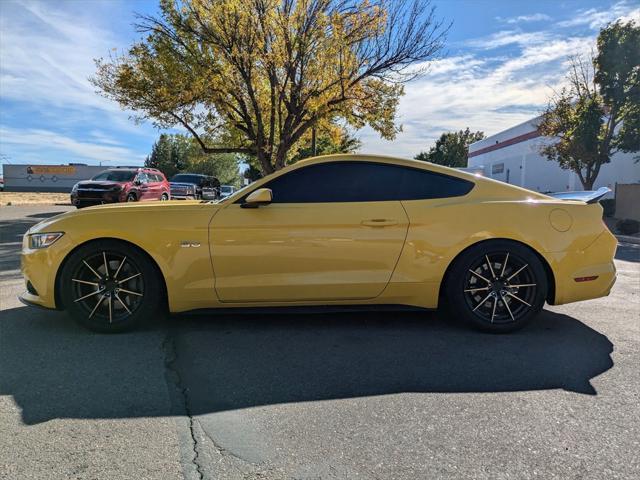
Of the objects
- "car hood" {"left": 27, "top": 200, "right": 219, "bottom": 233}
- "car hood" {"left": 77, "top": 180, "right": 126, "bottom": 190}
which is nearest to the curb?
"car hood" {"left": 27, "top": 200, "right": 219, "bottom": 233}

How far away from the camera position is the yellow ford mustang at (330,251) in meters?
4.04

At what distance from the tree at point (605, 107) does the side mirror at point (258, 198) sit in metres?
21.0

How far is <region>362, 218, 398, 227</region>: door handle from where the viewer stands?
4105 millimetres

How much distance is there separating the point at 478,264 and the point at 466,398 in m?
Answer: 1.49

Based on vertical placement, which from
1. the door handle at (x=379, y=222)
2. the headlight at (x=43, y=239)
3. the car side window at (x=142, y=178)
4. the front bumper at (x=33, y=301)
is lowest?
the front bumper at (x=33, y=301)

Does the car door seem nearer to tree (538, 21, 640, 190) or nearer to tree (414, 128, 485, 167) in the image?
tree (538, 21, 640, 190)

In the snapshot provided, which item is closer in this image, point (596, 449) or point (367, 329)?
point (596, 449)

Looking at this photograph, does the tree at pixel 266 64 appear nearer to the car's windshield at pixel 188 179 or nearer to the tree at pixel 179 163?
the car's windshield at pixel 188 179

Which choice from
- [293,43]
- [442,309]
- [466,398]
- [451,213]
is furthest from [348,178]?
[293,43]

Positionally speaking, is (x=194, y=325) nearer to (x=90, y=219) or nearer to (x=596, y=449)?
(x=90, y=219)

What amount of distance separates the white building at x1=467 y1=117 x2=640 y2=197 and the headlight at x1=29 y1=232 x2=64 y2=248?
2713 centimetres

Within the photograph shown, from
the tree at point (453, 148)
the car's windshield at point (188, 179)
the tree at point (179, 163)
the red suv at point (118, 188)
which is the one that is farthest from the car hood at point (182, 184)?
the tree at point (453, 148)

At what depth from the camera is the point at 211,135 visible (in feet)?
74.2

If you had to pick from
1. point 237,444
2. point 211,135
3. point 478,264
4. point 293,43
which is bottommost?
point 237,444
